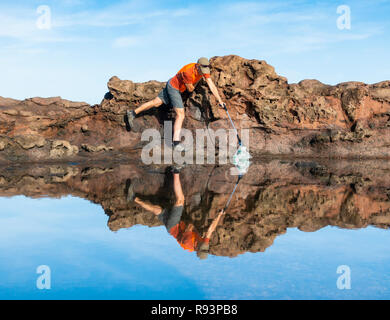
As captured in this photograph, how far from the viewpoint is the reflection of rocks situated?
13.2ft

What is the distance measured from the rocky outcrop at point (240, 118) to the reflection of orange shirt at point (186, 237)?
287 inches

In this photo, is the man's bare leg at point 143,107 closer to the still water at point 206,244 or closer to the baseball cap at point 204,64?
the baseball cap at point 204,64

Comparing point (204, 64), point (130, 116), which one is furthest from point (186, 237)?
point (130, 116)

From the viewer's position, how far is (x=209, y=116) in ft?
37.5

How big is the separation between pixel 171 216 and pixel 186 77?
20.6 feet

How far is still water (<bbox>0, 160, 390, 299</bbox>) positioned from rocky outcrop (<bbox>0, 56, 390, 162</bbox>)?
5079mm

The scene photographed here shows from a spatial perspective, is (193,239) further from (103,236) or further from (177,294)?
(177,294)

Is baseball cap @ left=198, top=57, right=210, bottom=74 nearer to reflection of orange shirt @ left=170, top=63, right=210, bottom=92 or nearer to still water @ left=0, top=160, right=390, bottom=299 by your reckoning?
reflection of orange shirt @ left=170, top=63, right=210, bottom=92

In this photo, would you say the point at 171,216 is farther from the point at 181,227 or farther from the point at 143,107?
the point at 143,107

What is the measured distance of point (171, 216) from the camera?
430cm

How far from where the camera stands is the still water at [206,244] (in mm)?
2490

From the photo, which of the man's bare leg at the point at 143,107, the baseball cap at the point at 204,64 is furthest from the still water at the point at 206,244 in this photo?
the man's bare leg at the point at 143,107

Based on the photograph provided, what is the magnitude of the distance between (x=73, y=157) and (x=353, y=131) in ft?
27.5
